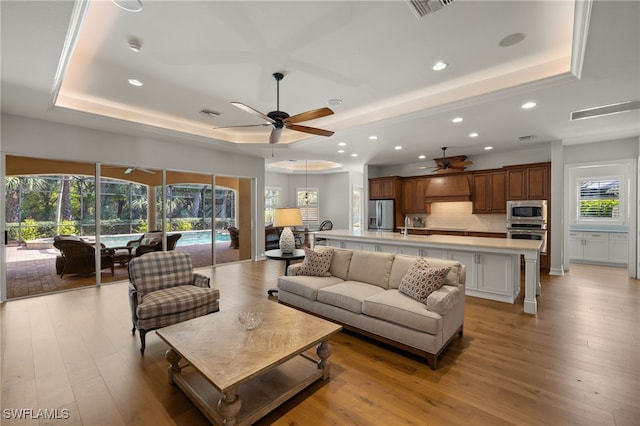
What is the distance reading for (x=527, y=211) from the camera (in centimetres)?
637

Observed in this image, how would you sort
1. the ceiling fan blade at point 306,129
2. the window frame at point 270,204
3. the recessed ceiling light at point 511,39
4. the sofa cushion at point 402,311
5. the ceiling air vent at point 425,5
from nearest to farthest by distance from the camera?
the ceiling air vent at point 425,5 → the sofa cushion at point 402,311 → the recessed ceiling light at point 511,39 → the ceiling fan blade at point 306,129 → the window frame at point 270,204

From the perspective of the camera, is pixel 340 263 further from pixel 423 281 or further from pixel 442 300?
pixel 442 300

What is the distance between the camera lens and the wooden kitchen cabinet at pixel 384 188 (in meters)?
8.40

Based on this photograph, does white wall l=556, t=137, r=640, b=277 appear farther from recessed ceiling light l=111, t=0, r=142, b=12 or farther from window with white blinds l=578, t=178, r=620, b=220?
recessed ceiling light l=111, t=0, r=142, b=12

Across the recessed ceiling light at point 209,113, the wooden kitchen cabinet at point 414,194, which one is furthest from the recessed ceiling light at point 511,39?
the wooden kitchen cabinet at point 414,194

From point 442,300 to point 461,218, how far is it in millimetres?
5886

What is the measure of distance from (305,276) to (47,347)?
2777 millimetres

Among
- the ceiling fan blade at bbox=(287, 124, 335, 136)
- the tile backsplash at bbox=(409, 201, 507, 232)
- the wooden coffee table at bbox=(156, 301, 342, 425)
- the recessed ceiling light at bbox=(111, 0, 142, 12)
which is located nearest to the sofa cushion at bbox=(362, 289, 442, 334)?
the wooden coffee table at bbox=(156, 301, 342, 425)

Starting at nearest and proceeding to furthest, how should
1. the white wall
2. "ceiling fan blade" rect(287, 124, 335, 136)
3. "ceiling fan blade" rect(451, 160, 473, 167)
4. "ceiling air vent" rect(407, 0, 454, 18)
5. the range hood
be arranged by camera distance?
1. "ceiling air vent" rect(407, 0, 454, 18)
2. "ceiling fan blade" rect(287, 124, 335, 136)
3. the white wall
4. "ceiling fan blade" rect(451, 160, 473, 167)
5. the range hood

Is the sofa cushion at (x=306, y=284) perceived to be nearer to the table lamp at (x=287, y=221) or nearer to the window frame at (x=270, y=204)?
the table lamp at (x=287, y=221)

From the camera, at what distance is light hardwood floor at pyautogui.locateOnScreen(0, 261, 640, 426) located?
1.96m

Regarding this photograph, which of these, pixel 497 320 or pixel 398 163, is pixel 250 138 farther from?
pixel 497 320

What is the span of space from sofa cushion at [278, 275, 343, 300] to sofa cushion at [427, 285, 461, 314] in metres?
1.32

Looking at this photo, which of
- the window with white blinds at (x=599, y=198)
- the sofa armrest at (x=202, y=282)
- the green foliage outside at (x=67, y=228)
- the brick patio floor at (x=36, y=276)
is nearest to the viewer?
the sofa armrest at (x=202, y=282)
